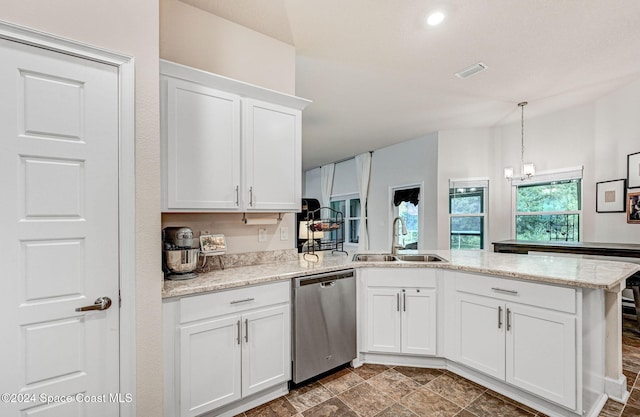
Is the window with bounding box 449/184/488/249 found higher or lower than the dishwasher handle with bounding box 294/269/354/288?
higher

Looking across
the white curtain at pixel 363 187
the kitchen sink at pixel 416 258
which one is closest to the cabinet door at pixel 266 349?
the kitchen sink at pixel 416 258

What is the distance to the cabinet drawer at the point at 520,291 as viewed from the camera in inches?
68.8

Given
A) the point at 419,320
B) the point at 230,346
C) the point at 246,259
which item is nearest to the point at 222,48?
the point at 246,259

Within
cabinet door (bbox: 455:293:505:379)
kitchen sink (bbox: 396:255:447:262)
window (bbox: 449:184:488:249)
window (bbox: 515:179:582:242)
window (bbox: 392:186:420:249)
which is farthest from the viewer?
window (bbox: 392:186:420:249)

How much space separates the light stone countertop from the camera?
1.69 m

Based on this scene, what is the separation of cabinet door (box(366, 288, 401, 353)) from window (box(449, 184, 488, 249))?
131 inches

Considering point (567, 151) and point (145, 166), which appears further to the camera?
point (567, 151)

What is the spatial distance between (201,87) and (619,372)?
350 centimetres

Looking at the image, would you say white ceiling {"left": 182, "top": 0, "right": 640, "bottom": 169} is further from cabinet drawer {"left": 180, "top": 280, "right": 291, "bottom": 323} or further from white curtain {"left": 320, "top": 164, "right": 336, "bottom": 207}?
white curtain {"left": 320, "top": 164, "right": 336, "bottom": 207}

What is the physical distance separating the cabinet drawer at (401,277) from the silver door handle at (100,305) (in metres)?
1.75

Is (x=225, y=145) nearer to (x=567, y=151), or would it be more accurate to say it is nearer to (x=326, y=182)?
(x=567, y=151)

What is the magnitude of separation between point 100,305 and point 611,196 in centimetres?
543

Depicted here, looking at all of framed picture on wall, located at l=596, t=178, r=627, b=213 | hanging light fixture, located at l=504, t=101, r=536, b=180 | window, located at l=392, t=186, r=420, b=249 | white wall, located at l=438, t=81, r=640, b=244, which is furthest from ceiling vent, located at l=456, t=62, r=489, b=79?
window, located at l=392, t=186, r=420, b=249

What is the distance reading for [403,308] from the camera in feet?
7.88
